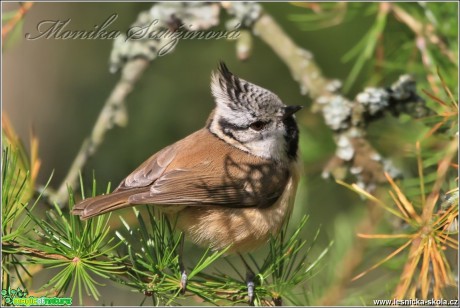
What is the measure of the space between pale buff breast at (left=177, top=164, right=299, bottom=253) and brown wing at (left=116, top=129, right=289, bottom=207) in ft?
0.14

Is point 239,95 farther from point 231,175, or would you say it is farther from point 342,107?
point 342,107

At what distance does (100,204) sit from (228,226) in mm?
656

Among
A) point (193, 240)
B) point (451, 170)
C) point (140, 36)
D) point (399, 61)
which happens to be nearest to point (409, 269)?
point (451, 170)

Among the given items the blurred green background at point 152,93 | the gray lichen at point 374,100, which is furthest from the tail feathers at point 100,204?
the gray lichen at point 374,100

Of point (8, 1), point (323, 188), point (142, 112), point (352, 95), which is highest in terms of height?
point (8, 1)

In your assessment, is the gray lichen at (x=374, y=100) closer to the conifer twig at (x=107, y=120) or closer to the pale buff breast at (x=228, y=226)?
the pale buff breast at (x=228, y=226)

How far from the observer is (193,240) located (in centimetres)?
258

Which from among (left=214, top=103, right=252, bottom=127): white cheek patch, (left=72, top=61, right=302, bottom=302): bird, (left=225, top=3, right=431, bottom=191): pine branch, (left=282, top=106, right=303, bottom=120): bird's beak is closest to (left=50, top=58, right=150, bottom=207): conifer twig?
(left=72, top=61, right=302, bottom=302): bird

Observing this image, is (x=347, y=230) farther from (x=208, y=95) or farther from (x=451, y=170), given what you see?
(x=208, y=95)


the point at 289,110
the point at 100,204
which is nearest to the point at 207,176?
the point at 289,110

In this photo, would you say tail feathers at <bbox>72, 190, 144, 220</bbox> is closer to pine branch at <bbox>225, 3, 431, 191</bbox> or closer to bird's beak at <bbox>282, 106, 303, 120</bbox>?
bird's beak at <bbox>282, 106, 303, 120</bbox>

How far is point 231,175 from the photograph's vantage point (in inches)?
104

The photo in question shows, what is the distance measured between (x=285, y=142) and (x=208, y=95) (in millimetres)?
1109

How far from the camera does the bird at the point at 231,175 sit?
8.21ft
